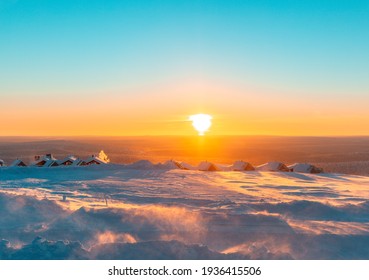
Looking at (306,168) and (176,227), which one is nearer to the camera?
(176,227)

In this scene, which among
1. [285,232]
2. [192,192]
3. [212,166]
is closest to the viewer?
[285,232]

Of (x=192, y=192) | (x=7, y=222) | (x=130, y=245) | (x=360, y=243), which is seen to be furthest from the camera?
(x=192, y=192)

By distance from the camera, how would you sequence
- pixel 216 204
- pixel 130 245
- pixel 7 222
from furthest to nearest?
pixel 216 204 < pixel 7 222 < pixel 130 245

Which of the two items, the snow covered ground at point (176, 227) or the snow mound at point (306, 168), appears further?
the snow mound at point (306, 168)

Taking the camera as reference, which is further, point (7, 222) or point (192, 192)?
point (192, 192)

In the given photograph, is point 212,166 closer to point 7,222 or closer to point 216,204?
point 216,204

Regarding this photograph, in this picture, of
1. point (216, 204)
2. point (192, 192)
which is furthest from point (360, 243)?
point (192, 192)

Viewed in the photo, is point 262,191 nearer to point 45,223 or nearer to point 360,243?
point 360,243

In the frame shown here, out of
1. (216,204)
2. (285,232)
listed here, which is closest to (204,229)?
(285,232)

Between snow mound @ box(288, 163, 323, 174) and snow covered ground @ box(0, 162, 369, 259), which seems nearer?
snow covered ground @ box(0, 162, 369, 259)
